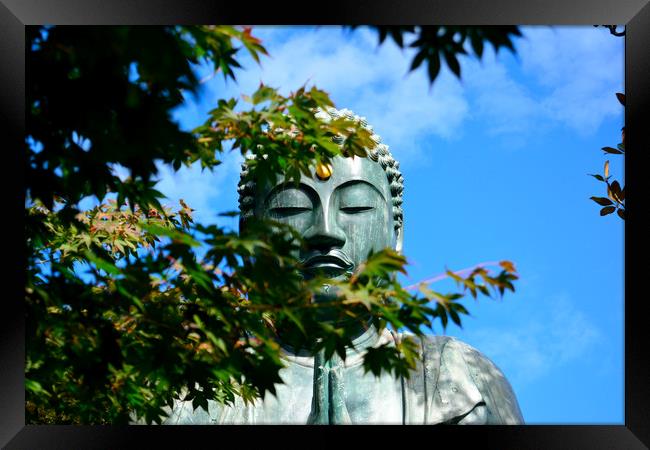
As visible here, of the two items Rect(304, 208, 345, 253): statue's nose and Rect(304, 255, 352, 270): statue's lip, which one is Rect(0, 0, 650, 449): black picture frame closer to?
Rect(304, 255, 352, 270): statue's lip

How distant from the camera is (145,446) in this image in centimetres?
552

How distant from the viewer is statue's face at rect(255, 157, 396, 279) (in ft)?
24.1

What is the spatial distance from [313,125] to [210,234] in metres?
1.07

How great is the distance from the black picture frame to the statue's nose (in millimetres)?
1965

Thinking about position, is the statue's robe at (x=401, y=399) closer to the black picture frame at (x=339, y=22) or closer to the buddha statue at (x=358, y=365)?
the buddha statue at (x=358, y=365)

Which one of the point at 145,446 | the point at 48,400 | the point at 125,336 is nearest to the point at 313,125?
the point at 125,336

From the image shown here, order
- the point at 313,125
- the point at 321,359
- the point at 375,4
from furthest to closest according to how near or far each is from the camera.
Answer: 1. the point at 321,359
2. the point at 313,125
3. the point at 375,4

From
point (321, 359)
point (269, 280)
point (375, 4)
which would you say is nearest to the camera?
point (269, 280)

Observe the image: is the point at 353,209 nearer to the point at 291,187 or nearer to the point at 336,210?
the point at 336,210

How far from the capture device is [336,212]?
295 inches

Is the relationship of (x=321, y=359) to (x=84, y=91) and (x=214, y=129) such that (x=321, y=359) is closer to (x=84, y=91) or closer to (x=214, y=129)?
(x=214, y=129)

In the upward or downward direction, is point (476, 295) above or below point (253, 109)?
below

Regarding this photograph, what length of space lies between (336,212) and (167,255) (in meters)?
Answer: 2.58

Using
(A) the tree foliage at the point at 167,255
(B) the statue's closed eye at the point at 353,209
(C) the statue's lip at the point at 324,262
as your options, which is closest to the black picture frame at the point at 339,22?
(A) the tree foliage at the point at 167,255
